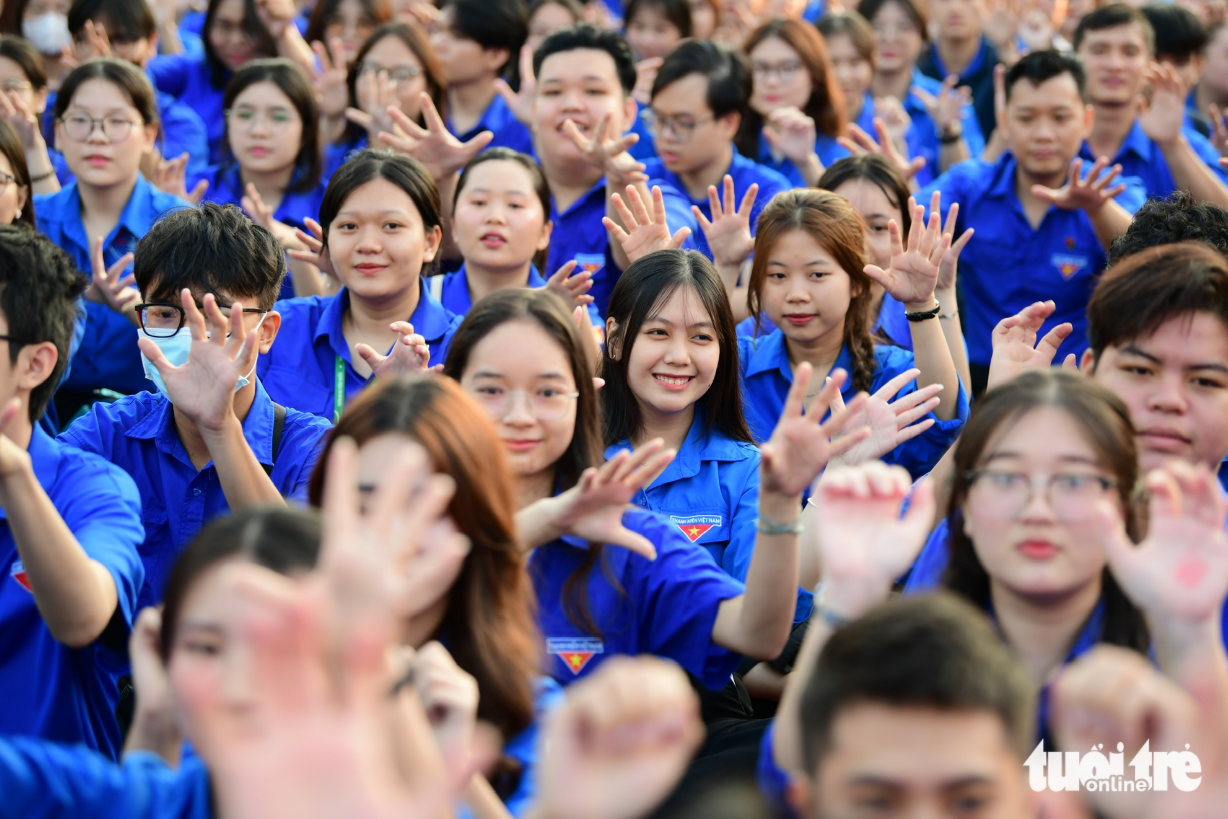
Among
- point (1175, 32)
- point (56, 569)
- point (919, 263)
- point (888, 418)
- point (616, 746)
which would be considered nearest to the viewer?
point (616, 746)

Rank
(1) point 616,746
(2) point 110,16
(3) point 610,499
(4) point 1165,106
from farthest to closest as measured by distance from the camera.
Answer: (2) point 110,16
(4) point 1165,106
(3) point 610,499
(1) point 616,746

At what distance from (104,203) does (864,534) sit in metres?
3.79

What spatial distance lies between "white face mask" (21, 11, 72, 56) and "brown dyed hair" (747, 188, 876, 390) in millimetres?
4328

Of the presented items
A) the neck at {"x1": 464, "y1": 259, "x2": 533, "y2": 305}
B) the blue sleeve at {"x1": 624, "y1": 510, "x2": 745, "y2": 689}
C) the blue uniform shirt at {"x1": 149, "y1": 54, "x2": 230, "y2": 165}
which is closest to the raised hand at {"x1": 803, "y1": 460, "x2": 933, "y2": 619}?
the blue sleeve at {"x1": 624, "y1": 510, "x2": 745, "y2": 689}

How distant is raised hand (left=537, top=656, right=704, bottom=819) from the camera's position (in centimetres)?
142

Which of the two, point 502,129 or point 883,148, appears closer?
point 883,148

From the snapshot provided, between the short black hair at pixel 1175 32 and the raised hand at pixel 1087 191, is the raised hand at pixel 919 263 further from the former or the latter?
the short black hair at pixel 1175 32

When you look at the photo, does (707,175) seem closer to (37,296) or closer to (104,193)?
(104,193)

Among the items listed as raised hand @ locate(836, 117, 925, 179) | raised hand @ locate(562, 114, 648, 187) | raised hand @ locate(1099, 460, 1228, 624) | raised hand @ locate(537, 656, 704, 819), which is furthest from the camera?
raised hand @ locate(836, 117, 925, 179)

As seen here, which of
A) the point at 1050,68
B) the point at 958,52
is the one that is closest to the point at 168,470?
the point at 1050,68

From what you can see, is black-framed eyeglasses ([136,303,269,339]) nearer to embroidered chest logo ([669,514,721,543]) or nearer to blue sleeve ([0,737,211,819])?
embroidered chest logo ([669,514,721,543])

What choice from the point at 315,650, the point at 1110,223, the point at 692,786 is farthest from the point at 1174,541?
the point at 1110,223

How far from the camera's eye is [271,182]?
538cm

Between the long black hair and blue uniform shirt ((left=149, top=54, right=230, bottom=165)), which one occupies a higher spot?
blue uniform shirt ((left=149, top=54, right=230, bottom=165))
